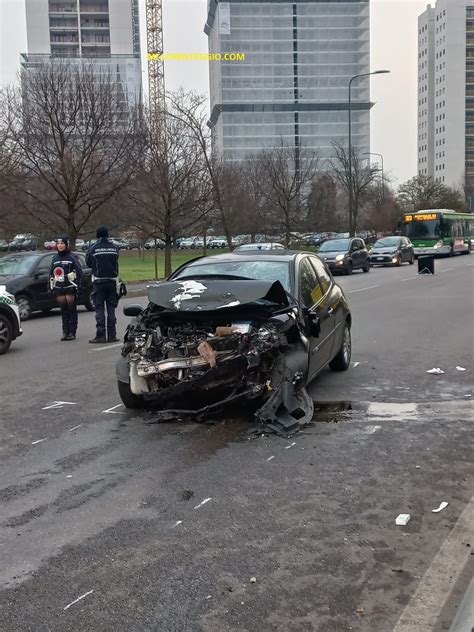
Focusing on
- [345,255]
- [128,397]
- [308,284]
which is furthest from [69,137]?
[128,397]

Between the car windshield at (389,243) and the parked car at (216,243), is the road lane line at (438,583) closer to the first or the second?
the car windshield at (389,243)

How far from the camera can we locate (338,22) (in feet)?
457

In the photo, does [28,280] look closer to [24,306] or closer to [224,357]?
[24,306]

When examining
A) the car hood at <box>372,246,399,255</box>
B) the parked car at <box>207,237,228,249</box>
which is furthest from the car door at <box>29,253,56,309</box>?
the parked car at <box>207,237,228,249</box>

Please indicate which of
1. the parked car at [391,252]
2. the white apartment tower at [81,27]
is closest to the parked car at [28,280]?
the parked car at [391,252]

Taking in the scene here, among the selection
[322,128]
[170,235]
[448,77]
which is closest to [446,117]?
[448,77]

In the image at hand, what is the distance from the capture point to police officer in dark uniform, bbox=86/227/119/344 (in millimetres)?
11453

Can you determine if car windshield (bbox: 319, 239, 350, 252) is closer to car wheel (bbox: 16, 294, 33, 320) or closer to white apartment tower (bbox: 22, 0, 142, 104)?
car wheel (bbox: 16, 294, 33, 320)

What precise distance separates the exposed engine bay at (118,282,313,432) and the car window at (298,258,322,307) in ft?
2.16

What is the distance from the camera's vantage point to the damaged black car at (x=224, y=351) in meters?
6.04

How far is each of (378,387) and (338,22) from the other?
147239 millimetres

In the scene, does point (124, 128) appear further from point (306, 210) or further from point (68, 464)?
point (306, 210)

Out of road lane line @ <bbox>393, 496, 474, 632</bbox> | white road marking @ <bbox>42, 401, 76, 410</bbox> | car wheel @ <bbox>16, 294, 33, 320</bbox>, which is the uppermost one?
car wheel @ <bbox>16, 294, 33, 320</bbox>

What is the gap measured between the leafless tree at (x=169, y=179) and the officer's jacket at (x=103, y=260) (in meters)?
13.5
